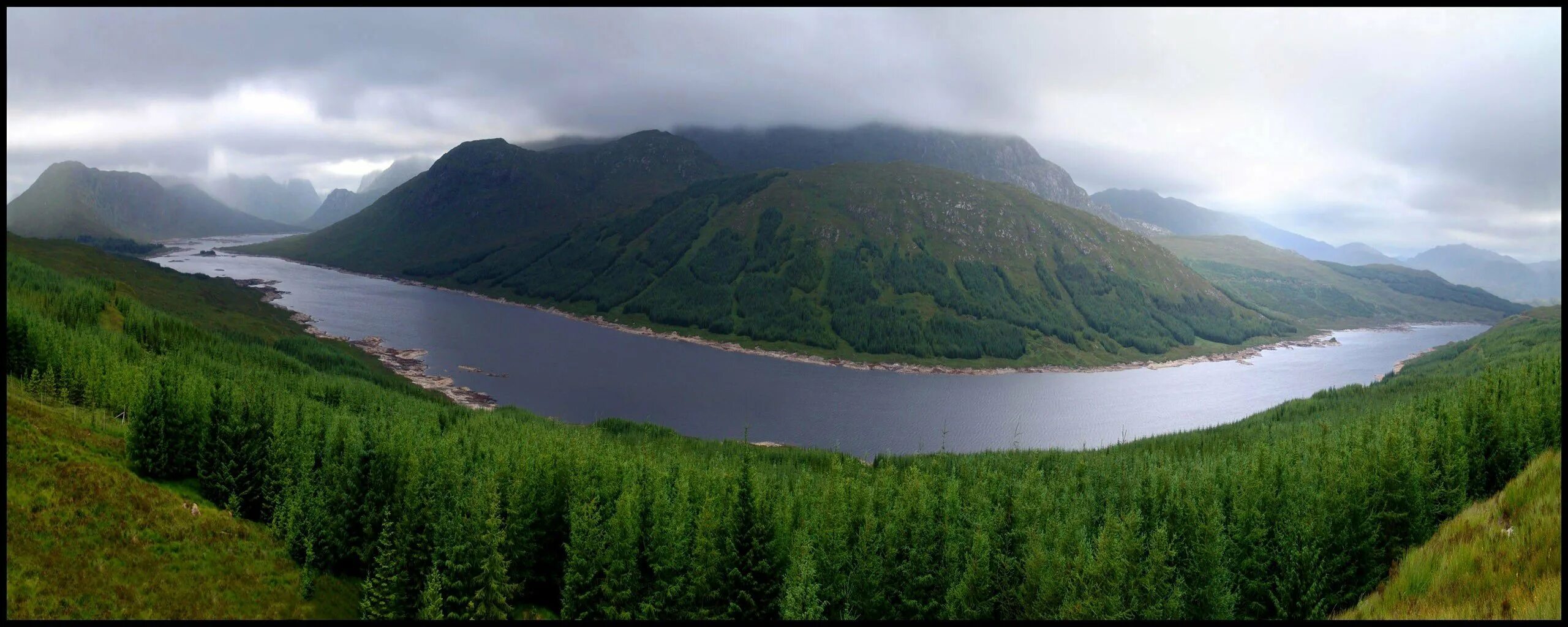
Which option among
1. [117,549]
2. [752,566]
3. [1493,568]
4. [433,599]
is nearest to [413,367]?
[117,549]

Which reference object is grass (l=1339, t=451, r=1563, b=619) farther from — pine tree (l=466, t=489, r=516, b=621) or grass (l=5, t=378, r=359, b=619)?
grass (l=5, t=378, r=359, b=619)

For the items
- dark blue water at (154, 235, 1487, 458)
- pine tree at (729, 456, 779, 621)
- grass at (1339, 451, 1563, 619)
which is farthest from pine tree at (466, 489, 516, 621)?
dark blue water at (154, 235, 1487, 458)

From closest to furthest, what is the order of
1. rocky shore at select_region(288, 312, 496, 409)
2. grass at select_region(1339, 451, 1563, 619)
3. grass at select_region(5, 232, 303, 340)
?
grass at select_region(1339, 451, 1563, 619) → rocky shore at select_region(288, 312, 496, 409) → grass at select_region(5, 232, 303, 340)

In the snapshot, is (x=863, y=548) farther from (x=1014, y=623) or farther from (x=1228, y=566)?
(x=1228, y=566)

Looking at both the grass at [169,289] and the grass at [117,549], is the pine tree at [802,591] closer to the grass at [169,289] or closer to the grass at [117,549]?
the grass at [117,549]

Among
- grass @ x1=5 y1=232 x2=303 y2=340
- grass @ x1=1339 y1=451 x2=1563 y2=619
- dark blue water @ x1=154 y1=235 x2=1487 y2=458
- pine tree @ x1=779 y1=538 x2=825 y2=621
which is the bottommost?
dark blue water @ x1=154 y1=235 x2=1487 y2=458

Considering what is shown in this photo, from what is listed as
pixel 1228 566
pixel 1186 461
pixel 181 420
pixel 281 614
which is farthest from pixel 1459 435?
pixel 181 420

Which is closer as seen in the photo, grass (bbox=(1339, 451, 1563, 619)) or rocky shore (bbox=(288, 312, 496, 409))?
grass (bbox=(1339, 451, 1563, 619))

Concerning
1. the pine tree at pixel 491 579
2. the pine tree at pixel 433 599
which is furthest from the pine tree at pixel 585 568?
the pine tree at pixel 433 599
